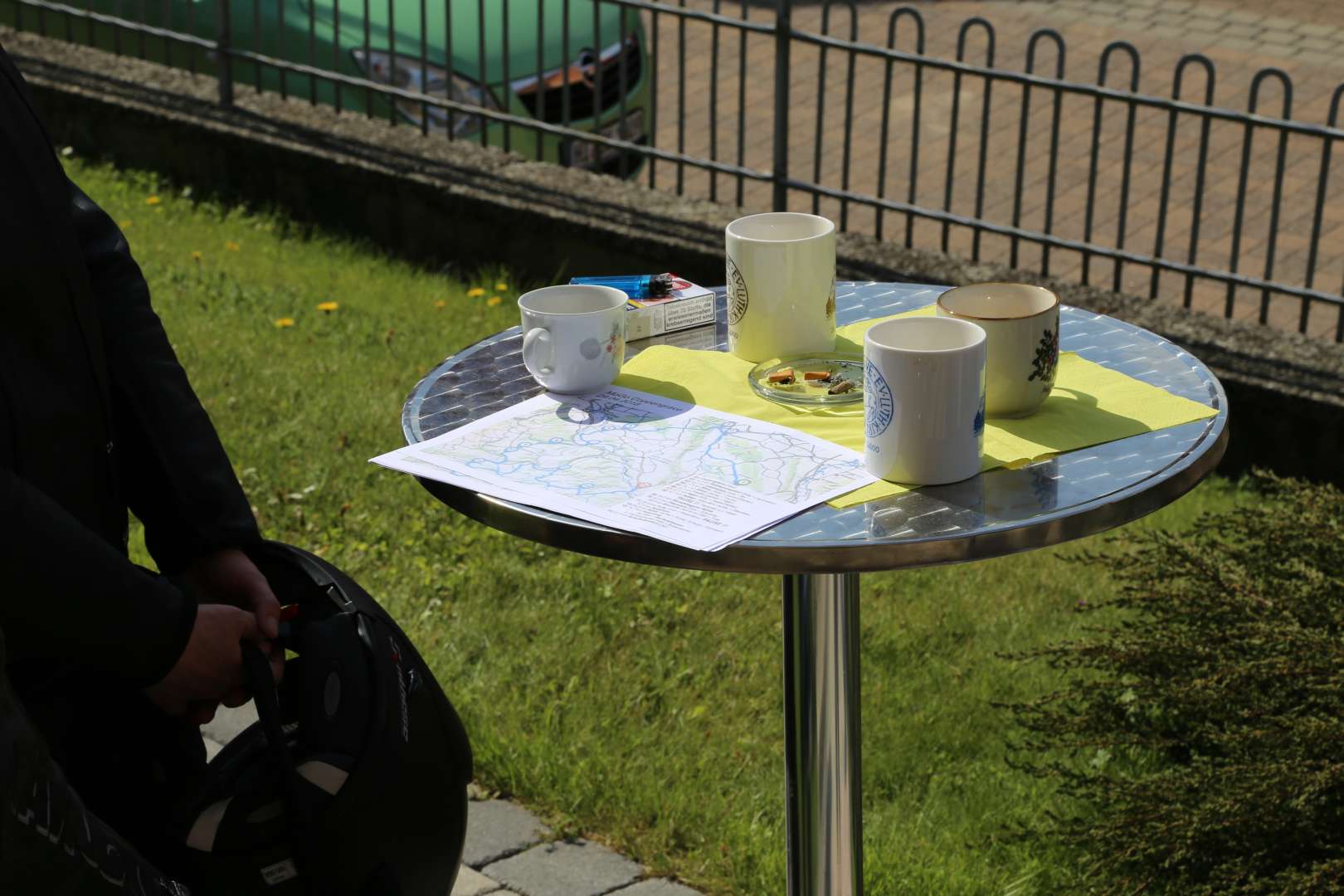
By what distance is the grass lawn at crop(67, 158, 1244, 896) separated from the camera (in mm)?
3057

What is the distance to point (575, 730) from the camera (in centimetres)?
336

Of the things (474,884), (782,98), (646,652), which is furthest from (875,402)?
(782,98)

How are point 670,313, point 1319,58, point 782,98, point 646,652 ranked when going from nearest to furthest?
point 670,313 → point 646,652 → point 782,98 → point 1319,58

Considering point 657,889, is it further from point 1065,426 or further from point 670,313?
point 1065,426

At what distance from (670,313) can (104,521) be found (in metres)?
0.89

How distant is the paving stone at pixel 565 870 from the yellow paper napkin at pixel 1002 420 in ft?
3.62

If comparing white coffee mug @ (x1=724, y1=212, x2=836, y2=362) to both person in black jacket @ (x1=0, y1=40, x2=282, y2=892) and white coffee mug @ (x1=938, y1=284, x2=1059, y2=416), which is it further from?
person in black jacket @ (x1=0, y1=40, x2=282, y2=892)

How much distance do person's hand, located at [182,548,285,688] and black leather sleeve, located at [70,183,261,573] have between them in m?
0.02

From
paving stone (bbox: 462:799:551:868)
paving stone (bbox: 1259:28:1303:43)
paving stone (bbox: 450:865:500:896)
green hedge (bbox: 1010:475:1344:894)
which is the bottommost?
paving stone (bbox: 450:865:500:896)

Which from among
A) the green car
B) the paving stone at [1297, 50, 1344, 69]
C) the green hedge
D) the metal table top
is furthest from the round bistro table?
the paving stone at [1297, 50, 1344, 69]

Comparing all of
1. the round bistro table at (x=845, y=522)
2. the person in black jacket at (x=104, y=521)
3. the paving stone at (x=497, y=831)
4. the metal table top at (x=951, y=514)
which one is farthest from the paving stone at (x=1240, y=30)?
the person in black jacket at (x=104, y=521)

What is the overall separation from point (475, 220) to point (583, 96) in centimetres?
69

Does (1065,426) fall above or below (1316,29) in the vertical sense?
above

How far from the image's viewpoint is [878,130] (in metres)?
8.55
